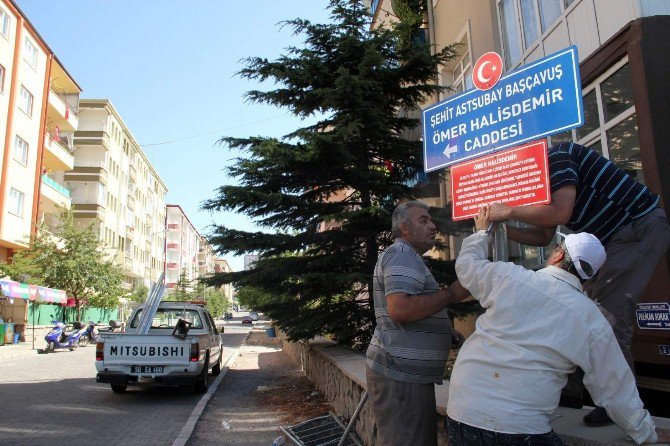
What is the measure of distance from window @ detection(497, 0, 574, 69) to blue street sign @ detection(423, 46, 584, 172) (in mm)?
5798

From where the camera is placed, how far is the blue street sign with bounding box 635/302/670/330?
5441 millimetres

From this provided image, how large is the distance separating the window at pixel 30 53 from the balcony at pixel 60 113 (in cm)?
238

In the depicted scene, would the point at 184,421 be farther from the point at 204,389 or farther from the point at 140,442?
the point at 204,389

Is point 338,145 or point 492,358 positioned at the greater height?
point 338,145

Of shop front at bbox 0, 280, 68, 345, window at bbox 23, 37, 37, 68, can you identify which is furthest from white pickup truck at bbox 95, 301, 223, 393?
window at bbox 23, 37, 37, 68

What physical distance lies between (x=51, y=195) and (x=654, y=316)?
116 feet

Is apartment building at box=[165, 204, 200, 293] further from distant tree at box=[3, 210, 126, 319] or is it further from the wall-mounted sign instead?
the wall-mounted sign

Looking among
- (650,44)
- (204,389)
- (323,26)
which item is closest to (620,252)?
(650,44)

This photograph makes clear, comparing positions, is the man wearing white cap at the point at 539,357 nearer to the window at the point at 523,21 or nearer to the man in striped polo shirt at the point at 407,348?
the man in striped polo shirt at the point at 407,348

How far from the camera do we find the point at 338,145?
852 cm

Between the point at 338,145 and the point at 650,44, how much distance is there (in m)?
4.53

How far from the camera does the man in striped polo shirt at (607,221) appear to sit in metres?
2.78

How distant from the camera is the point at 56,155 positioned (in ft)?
112

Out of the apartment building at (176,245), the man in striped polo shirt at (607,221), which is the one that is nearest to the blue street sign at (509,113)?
the man in striped polo shirt at (607,221)
